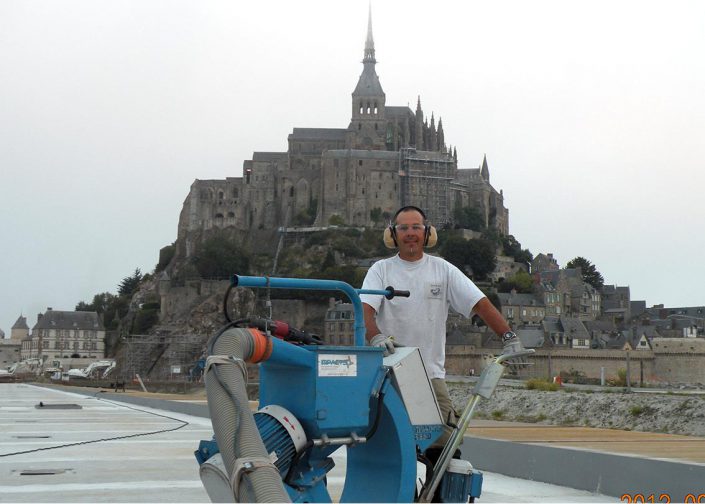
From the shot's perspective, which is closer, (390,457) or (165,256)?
(390,457)

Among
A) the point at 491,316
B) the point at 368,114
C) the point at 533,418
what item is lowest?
the point at 533,418

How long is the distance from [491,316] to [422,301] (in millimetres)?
373

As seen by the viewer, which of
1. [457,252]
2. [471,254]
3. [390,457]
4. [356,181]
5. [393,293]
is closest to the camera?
[390,457]

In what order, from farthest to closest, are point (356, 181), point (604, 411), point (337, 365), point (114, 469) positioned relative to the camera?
point (356, 181) < point (604, 411) < point (114, 469) < point (337, 365)

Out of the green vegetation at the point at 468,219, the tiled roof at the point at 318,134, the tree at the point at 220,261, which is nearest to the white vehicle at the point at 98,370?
the tree at the point at 220,261

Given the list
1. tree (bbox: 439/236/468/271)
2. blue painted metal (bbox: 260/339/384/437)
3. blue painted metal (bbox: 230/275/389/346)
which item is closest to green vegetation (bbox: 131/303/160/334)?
tree (bbox: 439/236/468/271)

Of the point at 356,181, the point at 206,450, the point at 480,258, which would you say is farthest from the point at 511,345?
the point at 356,181

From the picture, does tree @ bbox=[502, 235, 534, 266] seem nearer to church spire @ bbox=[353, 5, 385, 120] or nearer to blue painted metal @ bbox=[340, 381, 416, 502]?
church spire @ bbox=[353, 5, 385, 120]

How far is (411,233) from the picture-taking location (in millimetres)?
4797

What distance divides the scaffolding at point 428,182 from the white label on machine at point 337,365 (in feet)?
303

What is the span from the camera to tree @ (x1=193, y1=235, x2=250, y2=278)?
89.7 m

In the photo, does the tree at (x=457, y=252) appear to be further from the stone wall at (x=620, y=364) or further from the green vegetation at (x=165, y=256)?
the green vegetation at (x=165, y=256)

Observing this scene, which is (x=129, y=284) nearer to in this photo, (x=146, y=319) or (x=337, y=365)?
(x=146, y=319)

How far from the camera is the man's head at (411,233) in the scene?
4.80 meters
